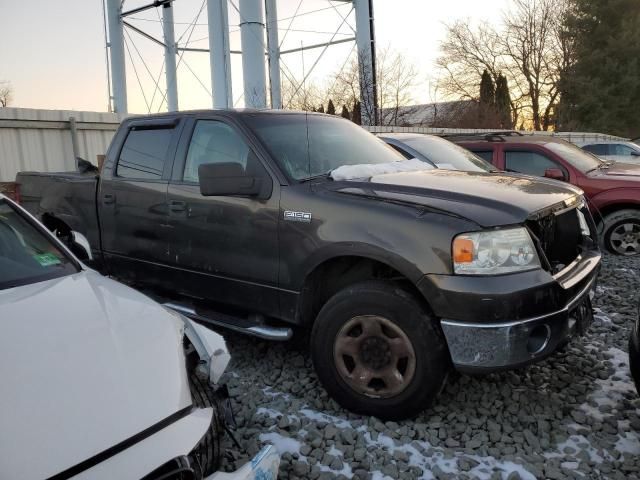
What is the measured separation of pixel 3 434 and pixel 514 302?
2242 mm

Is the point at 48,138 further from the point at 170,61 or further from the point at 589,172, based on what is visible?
the point at 170,61

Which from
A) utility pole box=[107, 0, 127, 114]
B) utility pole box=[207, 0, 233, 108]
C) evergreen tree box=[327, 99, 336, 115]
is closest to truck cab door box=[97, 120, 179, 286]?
utility pole box=[207, 0, 233, 108]

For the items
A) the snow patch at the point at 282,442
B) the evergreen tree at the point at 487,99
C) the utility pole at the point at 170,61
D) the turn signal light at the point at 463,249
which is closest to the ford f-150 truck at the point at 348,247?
the turn signal light at the point at 463,249

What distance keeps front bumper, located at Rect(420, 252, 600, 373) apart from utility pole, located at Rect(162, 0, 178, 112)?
1815 cm

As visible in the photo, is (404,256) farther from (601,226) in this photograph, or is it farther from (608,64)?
(608,64)

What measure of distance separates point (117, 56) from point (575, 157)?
50.5ft

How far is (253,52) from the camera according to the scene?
1521cm

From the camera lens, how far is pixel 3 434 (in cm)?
163

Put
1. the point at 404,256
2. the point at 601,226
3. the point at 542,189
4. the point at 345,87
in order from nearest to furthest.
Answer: the point at 404,256, the point at 542,189, the point at 601,226, the point at 345,87

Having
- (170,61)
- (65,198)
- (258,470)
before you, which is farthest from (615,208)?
(170,61)

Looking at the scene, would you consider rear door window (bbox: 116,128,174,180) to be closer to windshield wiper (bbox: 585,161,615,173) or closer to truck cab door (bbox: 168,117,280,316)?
truck cab door (bbox: 168,117,280,316)

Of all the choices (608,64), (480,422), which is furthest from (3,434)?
(608,64)

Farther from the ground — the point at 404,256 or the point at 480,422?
the point at 404,256

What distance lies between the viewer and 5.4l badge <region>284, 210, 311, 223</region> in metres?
3.30
